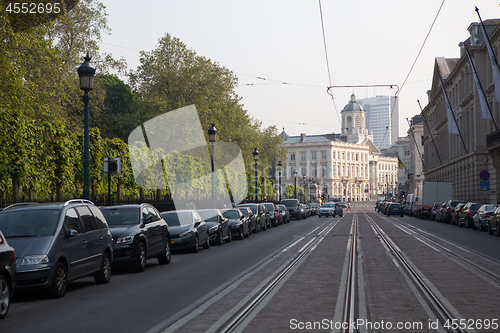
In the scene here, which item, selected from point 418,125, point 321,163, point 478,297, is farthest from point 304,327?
point 321,163

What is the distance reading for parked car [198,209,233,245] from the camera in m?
23.7

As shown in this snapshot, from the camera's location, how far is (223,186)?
2149 inches

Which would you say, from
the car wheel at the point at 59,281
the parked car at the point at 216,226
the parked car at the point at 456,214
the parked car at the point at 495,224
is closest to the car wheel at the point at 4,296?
the car wheel at the point at 59,281

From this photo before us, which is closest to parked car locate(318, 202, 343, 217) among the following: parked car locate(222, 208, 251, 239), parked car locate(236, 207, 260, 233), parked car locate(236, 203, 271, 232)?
parked car locate(236, 203, 271, 232)

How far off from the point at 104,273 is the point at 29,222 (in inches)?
88.2

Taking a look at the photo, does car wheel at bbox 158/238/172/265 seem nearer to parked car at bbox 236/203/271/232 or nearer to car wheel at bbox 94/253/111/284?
car wheel at bbox 94/253/111/284

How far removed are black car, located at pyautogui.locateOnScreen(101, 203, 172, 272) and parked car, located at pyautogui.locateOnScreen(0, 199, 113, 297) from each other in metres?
1.59

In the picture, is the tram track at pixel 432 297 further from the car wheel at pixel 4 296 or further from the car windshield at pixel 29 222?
the car windshield at pixel 29 222

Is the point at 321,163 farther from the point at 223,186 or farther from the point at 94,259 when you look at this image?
the point at 94,259

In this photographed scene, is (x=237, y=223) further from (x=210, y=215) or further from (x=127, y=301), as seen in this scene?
(x=127, y=301)

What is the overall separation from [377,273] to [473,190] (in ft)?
159

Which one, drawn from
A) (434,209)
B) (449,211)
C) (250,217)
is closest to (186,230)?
(250,217)

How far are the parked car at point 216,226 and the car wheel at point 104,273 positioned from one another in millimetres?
10611

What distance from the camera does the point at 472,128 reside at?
5991 cm
